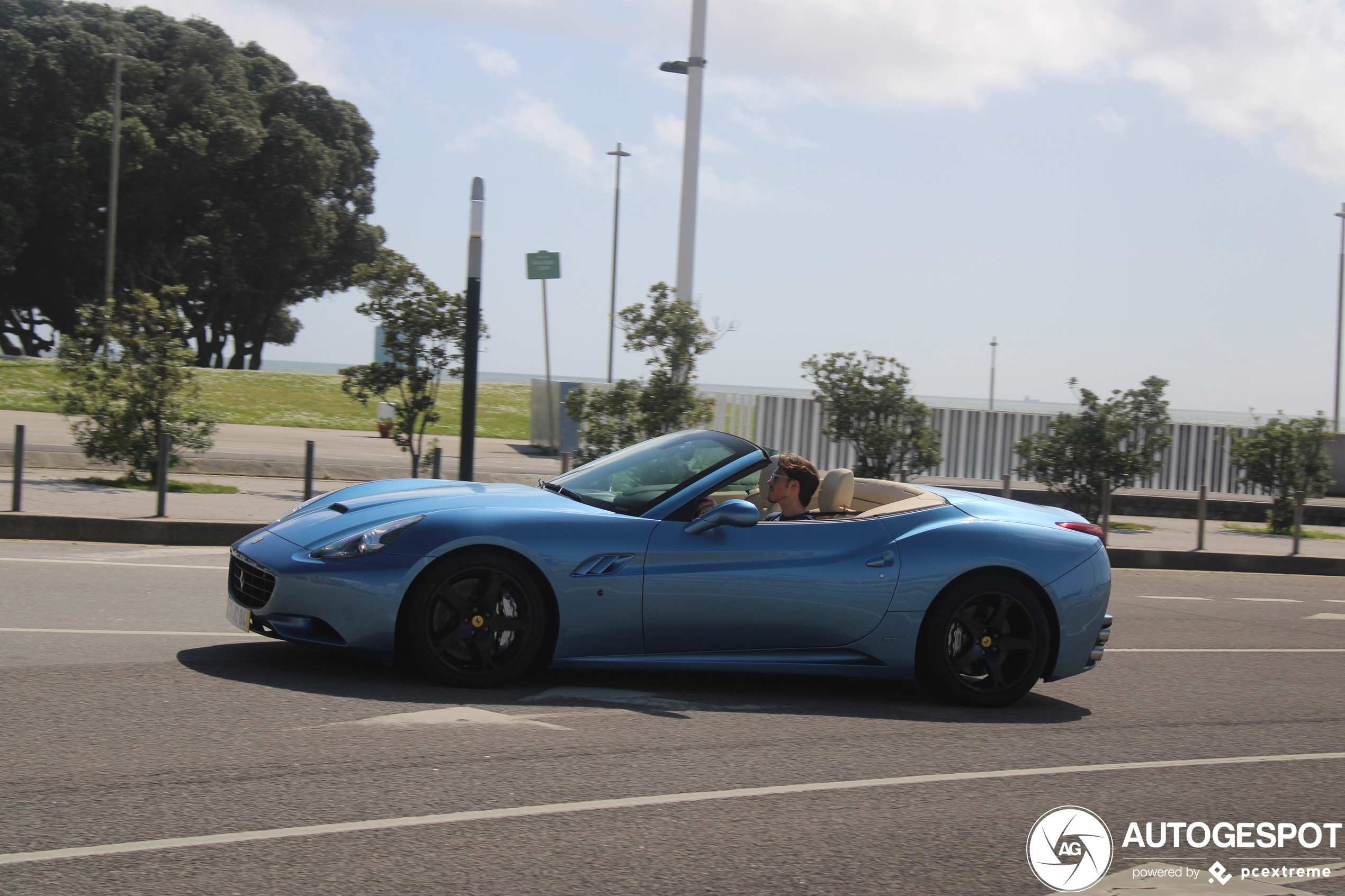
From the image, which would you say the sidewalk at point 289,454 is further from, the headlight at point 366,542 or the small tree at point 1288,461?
the headlight at point 366,542

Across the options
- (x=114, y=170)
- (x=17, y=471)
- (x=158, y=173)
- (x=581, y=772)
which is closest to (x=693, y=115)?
(x=17, y=471)

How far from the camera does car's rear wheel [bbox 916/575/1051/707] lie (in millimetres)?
6340

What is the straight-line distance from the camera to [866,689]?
6.78m

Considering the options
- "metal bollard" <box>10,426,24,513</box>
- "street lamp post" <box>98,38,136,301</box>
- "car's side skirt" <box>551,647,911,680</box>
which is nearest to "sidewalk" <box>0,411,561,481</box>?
"metal bollard" <box>10,426,24,513</box>

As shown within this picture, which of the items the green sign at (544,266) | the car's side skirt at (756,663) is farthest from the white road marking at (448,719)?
the green sign at (544,266)

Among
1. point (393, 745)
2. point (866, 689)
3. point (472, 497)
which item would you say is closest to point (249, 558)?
point (472, 497)

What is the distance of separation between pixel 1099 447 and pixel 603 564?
47.4 feet

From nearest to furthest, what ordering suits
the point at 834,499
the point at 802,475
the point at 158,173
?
the point at 834,499 → the point at 802,475 → the point at 158,173

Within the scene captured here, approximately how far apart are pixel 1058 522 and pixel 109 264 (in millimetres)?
43076

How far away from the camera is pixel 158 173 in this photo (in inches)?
1876

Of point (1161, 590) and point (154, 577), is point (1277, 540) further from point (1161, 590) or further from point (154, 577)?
→ point (154, 577)

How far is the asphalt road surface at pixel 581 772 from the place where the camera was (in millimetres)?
3660

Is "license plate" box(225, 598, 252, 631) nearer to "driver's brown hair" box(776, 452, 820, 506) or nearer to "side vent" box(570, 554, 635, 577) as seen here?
"side vent" box(570, 554, 635, 577)

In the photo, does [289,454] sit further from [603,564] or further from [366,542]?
[603,564]
